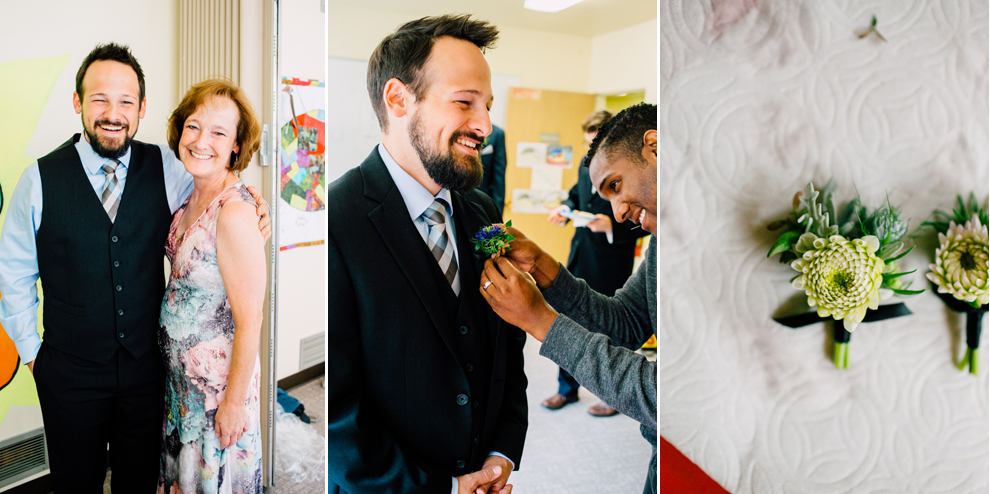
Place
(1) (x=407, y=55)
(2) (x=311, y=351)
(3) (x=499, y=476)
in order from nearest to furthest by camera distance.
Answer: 1. (1) (x=407, y=55)
2. (3) (x=499, y=476)
3. (2) (x=311, y=351)

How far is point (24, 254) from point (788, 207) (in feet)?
5.61

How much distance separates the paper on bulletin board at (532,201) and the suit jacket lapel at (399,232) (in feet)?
0.73

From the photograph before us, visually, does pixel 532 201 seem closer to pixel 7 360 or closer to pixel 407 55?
pixel 407 55

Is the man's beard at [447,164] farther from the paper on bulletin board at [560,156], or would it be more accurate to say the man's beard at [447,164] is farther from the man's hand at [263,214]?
the man's hand at [263,214]

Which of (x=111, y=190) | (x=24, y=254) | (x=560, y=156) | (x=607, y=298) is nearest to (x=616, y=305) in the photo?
(x=607, y=298)

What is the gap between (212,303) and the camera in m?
1.06

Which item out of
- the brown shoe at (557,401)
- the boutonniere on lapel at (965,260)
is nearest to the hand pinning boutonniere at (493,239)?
the brown shoe at (557,401)

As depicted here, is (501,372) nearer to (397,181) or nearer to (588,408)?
(588,408)

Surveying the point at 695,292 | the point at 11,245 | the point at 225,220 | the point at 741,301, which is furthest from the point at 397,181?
the point at 741,301

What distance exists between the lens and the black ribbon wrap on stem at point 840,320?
1.36 m

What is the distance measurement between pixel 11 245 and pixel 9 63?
34 cm

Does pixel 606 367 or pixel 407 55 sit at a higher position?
pixel 407 55

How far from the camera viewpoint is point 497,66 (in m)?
0.98

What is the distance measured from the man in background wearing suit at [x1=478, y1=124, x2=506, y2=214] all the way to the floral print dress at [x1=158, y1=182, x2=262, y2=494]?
52 cm
